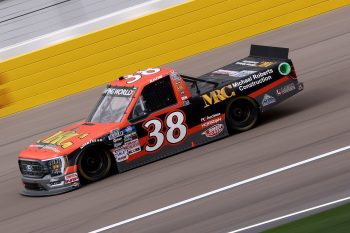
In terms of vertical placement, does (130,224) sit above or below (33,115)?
below

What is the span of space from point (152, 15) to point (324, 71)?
440 centimetres

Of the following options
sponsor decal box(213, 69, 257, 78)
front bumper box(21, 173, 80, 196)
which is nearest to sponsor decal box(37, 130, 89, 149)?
front bumper box(21, 173, 80, 196)

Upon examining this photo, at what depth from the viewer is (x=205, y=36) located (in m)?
19.7

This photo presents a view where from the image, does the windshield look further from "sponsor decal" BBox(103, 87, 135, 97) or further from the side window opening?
the side window opening

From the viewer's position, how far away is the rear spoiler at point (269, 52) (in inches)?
568

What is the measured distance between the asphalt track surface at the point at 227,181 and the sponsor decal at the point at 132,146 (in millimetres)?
315

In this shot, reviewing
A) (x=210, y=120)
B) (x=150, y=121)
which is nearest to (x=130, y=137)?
(x=150, y=121)

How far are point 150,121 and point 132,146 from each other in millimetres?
489

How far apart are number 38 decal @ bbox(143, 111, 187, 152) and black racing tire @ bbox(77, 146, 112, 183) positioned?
678mm

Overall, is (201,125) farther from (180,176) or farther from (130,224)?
(130,224)

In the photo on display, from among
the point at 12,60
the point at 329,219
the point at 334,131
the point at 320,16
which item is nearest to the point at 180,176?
the point at 334,131

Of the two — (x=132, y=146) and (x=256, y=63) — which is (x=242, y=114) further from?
(x=132, y=146)

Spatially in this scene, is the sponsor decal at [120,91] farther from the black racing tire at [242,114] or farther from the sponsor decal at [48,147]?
the black racing tire at [242,114]

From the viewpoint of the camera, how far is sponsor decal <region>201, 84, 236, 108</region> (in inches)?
534
